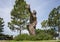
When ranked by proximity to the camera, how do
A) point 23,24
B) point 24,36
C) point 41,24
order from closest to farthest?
point 24,36, point 23,24, point 41,24

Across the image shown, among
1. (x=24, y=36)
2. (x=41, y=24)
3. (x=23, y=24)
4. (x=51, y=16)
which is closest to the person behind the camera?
(x=24, y=36)

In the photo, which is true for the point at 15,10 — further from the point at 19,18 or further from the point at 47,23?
the point at 47,23

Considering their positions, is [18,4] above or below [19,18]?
above

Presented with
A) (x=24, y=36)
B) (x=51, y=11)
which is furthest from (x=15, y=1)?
(x=24, y=36)

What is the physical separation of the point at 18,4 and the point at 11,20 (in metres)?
4.87

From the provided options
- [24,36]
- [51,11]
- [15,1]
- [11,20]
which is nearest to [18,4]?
[15,1]

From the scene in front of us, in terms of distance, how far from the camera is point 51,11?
50000mm

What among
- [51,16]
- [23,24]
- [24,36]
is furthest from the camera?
[51,16]

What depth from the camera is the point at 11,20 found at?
46562 millimetres

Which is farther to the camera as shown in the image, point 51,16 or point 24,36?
point 51,16

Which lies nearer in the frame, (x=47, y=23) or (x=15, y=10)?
(x=15, y=10)

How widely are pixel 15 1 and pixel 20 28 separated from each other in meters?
7.85

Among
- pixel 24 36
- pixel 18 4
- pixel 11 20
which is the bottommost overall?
pixel 24 36

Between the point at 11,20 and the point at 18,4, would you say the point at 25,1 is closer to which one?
the point at 18,4
